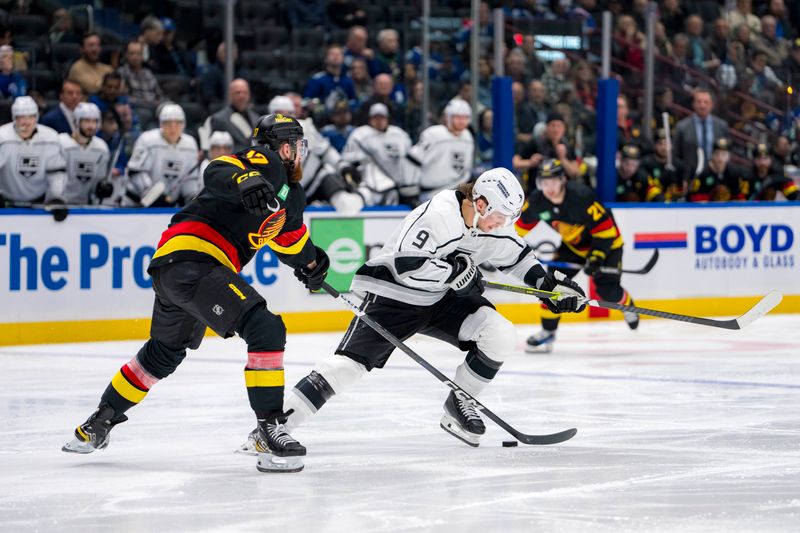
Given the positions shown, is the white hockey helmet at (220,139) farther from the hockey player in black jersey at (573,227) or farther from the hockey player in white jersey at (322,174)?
the hockey player in black jersey at (573,227)

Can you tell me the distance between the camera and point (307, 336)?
9242 mm

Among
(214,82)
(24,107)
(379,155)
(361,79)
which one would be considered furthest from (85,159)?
(361,79)

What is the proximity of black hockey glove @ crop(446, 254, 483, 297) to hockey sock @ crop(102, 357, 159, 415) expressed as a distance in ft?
3.54

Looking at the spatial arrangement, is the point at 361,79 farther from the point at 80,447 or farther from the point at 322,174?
the point at 80,447

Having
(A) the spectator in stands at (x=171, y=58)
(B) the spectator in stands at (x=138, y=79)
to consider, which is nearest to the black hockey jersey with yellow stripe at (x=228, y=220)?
(B) the spectator in stands at (x=138, y=79)

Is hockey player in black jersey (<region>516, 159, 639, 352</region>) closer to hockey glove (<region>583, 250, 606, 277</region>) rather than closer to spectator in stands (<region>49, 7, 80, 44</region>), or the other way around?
hockey glove (<region>583, 250, 606, 277</region>)

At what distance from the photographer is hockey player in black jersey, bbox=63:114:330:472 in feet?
14.7

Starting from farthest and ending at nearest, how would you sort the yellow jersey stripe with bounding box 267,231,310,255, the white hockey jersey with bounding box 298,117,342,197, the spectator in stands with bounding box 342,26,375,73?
the spectator in stands with bounding box 342,26,375,73, the white hockey jersey with bounding box 298,117,342,197, the yellow jersey stripe with bounding box 267,231,310,255

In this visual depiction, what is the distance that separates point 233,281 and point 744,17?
8.40 m

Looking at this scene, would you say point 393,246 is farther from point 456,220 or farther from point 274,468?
point 274,468

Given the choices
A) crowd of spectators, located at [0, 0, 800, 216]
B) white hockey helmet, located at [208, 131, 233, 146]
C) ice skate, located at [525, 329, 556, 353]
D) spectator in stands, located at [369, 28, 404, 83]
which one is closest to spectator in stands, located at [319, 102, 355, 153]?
crowd of spectators, located at [0, 0, 800, 216]

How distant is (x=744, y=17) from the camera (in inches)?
470

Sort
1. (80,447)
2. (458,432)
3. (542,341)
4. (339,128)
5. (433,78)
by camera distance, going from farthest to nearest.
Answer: (339,128) < (433,78) < (542,341) < (458,432) < (80,447)

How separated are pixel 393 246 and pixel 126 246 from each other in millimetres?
4063
